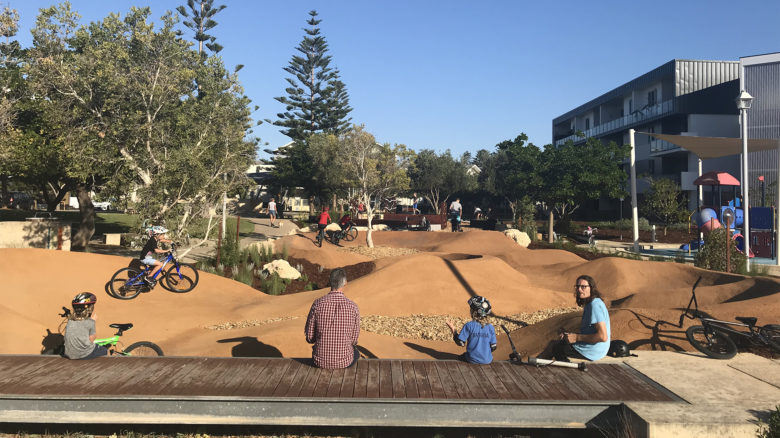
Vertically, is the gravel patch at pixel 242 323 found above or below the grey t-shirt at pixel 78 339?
below

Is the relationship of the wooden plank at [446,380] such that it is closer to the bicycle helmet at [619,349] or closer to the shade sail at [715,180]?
the bicycle helmet at [619,349]

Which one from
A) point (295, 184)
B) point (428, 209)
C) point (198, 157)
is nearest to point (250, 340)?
point (198, 157)

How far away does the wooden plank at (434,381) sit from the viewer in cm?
552

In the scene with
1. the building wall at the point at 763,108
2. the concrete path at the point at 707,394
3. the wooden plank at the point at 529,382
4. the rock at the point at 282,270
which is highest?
the building wall at the point at 763,108

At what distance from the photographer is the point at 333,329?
→ 608 cm

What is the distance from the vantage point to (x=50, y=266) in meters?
12.2

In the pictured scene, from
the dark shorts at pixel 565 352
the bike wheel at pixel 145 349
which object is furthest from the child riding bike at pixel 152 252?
the dark shorts at pixel 565 352

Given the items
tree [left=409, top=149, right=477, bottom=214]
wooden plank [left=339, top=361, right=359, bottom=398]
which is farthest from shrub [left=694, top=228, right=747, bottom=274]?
tree [left=409, top=149, right=477, bottom=214]

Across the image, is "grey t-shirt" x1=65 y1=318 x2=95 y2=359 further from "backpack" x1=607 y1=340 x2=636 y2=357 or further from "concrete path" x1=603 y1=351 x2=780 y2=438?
"backpack" x1=607 y1=340 x2=636 y2=357

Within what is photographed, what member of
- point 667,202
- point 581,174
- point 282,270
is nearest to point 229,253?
point 282,270

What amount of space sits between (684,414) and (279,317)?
837 centimetres

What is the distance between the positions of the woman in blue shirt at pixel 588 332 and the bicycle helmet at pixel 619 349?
589mm

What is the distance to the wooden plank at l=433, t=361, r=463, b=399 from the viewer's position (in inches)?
218

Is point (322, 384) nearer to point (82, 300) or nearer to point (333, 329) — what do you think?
point (333, 329)
